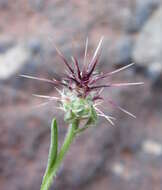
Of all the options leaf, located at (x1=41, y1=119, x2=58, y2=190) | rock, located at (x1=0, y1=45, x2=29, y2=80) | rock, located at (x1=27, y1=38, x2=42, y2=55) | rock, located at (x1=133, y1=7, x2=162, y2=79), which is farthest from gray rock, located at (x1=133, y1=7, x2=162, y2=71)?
leaf, located at (x1=41, y1=119, x2=58, y2=190)

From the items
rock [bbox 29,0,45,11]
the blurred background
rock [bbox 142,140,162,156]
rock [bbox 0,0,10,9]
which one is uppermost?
rock [bbox 0,0,10,9]

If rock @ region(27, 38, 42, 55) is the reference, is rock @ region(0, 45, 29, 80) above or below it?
below

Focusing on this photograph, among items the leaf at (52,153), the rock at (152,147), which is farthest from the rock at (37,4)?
the leaf at (52,153)

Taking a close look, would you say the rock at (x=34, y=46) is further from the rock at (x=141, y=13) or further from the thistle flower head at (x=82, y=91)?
the thistle flower head at (x=82, y=91)

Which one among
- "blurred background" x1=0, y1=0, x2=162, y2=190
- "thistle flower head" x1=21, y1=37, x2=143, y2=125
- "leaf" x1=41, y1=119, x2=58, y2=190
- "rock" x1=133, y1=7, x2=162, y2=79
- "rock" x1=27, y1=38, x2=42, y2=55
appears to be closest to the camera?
"thistle flower head" x1=21, y1=37, x2=143, y2=125

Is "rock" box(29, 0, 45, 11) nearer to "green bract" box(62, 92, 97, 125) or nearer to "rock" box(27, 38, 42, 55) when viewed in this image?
"rock" box(27, 38, 42, 55)
